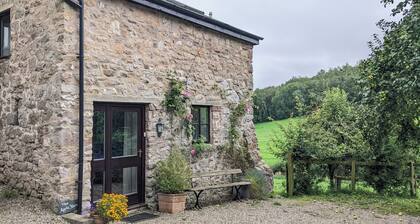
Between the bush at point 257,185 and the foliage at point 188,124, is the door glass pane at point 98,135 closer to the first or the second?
the foliage at point 188,124

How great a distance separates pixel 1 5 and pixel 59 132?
359cm

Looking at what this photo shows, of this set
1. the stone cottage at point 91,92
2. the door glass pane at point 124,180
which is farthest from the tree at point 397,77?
the door glass pane at point 124,180

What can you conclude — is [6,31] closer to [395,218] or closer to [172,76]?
[172,76]

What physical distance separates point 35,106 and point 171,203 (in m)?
3.22

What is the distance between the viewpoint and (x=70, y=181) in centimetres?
656

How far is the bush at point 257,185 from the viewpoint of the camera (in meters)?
9.98

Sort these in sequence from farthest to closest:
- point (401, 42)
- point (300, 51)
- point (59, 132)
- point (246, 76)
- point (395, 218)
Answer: point (300, 51)
point (246, 76)
point (395, 218)
point (401, 42)
point (59, 132)

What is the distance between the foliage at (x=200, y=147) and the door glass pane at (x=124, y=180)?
167 cm

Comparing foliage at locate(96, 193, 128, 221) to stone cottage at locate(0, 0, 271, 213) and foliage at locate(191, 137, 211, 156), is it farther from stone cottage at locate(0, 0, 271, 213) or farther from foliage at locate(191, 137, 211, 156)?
foliage at locate(191, 137, 211, 156)

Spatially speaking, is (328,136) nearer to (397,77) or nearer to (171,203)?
(397,77)

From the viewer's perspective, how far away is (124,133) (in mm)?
7750

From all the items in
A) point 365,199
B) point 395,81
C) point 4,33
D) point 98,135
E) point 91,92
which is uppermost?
point 4,33

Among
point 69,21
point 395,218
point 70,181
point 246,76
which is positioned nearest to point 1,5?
point 69,21

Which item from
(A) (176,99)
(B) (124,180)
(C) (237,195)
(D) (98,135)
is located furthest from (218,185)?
(D) (98,135)
